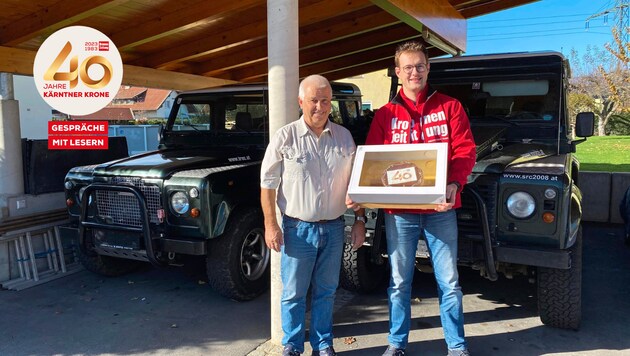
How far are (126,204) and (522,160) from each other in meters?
3.35

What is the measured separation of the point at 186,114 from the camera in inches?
232

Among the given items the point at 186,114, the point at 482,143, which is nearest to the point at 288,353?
the point at 482,143

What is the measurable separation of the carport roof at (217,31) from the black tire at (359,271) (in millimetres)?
2533

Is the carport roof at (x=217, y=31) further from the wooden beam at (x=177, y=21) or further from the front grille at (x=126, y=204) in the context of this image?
the front grille at (x=126, y=204)

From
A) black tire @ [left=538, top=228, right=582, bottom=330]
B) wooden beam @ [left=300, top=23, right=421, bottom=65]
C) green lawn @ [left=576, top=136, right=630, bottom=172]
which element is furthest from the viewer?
green lawn @ [left=576, top=136, right=630, bottom=172]

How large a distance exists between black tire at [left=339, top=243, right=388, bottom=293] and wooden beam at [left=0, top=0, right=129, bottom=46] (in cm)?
333

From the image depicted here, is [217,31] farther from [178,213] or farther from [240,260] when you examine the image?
[240,260]

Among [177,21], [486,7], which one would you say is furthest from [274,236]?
[486,7]

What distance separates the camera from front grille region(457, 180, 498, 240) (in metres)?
3.30

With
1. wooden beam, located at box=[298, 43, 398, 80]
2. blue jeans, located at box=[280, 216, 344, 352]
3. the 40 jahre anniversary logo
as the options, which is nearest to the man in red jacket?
blue jeans, located at box=[280, 216, 344, 352]

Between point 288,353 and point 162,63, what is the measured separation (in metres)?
5.47

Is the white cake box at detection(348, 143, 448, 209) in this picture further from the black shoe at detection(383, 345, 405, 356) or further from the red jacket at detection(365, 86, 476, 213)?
the black shoe at detection(383, 345, 405, 356)

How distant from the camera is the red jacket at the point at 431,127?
2.84 metres

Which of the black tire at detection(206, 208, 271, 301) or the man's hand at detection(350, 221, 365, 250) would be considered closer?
the man's hand at detection(350, 221, 365, 250)
